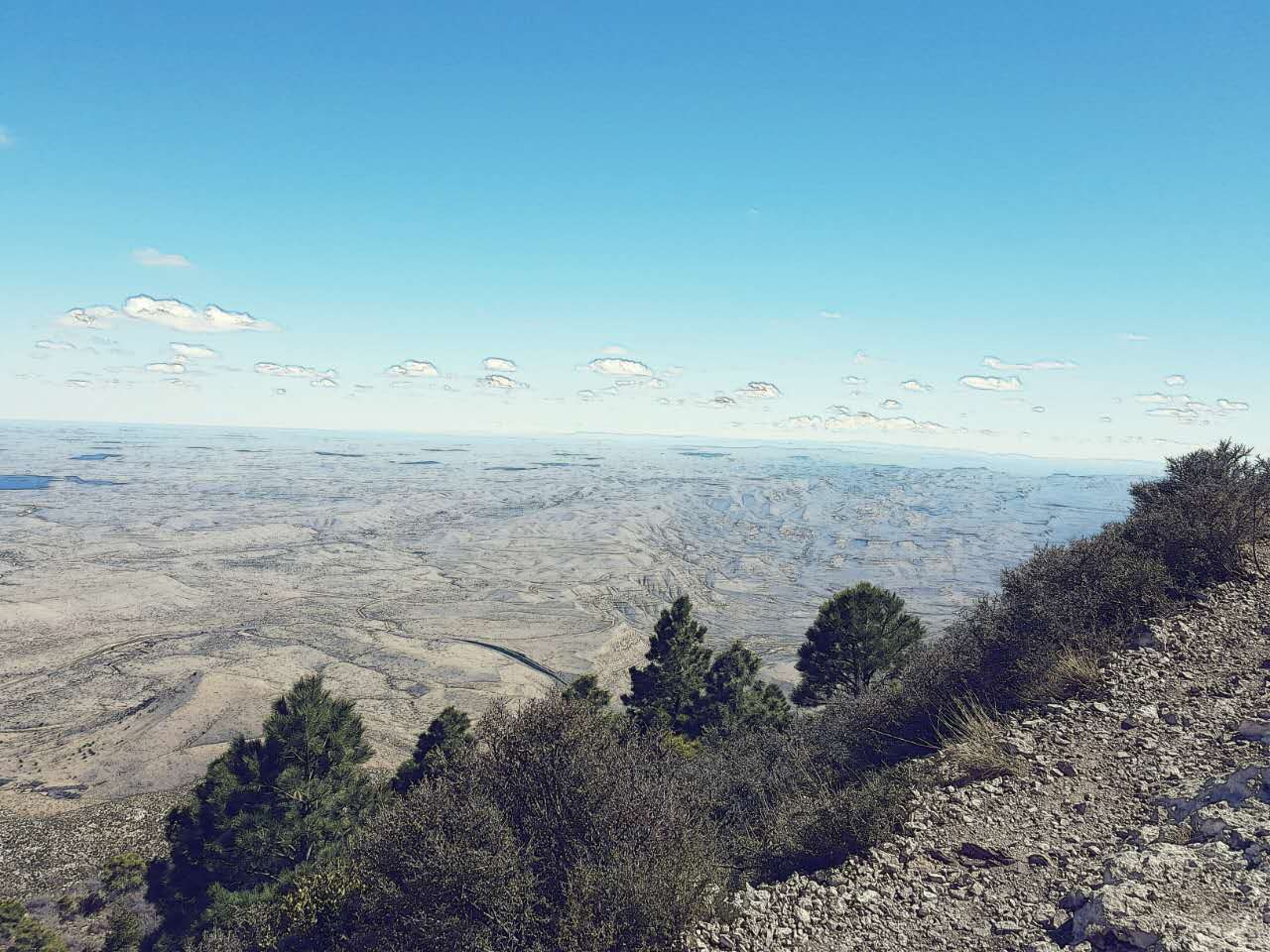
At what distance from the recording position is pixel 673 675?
3250cm

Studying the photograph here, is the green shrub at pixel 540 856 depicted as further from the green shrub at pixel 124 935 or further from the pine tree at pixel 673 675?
the green shrub at pixel 124 935

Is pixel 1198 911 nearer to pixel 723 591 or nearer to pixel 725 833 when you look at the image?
pixel 725 833

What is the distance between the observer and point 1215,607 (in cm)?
1032

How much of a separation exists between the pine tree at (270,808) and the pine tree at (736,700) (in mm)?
16350

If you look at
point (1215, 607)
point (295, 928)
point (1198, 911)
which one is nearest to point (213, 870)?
point (295, 928)

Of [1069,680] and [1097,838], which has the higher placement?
[1069,680]

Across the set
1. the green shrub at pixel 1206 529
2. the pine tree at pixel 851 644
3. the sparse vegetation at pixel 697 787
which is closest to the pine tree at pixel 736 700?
the pine tree at pixel 851 644

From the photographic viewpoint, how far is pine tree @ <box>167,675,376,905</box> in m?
20.8

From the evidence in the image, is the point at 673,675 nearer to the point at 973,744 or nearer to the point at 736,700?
the point at 736,700

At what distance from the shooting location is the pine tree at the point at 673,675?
32031 millimetres

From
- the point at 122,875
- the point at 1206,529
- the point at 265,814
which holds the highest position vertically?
the point at 1206,529

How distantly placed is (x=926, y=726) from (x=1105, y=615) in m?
3.79

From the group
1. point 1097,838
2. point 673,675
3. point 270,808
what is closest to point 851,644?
point 673,675

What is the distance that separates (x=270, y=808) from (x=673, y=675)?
61.6 ft
